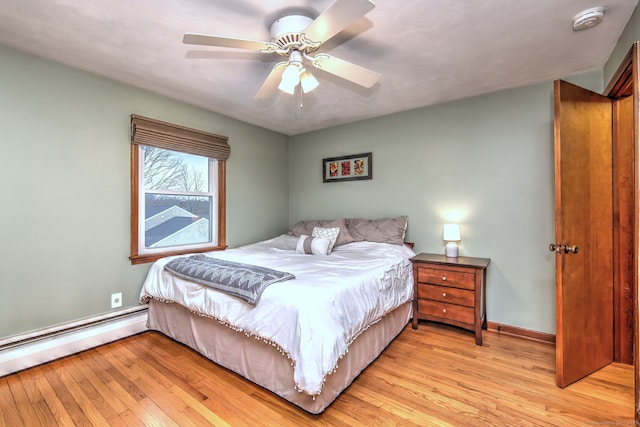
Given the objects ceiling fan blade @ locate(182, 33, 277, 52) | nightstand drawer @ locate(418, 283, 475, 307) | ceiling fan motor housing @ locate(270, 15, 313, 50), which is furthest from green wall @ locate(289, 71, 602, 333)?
ceiling fan blade @ locate(182, 33, 277, 52)

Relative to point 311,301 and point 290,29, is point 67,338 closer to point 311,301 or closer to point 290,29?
point 311,301

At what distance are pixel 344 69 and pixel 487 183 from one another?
6.40 feet

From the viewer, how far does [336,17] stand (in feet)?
4.51

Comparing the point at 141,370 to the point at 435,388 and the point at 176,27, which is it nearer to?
the point at 435,388

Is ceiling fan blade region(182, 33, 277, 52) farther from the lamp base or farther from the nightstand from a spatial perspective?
the lamp base

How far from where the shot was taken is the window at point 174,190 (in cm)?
278

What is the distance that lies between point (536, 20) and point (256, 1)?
1699mm

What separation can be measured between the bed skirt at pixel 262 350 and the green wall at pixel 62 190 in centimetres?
57

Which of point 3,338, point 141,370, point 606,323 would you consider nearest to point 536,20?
point 606,323

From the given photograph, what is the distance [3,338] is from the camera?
2.06 metres

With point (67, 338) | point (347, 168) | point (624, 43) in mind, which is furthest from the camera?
point (347, 168)

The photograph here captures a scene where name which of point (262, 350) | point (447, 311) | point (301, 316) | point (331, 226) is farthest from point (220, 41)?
point (447, 311)

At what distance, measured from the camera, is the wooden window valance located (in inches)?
107

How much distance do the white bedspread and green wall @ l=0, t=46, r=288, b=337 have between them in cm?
46
